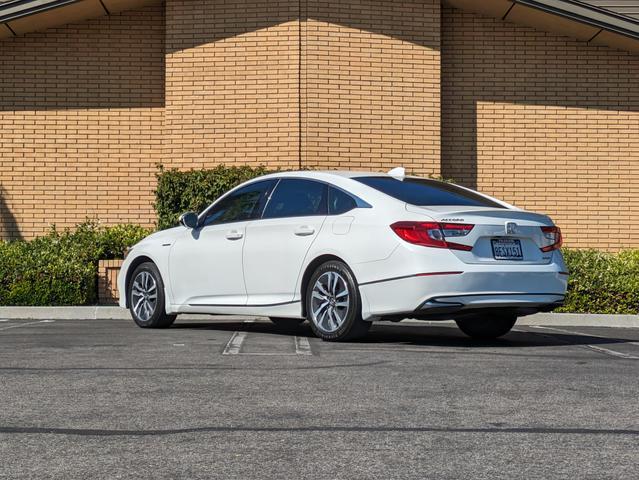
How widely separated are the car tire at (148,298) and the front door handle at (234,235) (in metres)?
1.09

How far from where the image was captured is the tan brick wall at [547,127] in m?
19.1

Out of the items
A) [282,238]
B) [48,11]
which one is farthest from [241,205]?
[48,11]

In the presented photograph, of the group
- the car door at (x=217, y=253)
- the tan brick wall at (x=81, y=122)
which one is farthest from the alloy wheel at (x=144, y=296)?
the tan brick wall at (x=81, y=122)

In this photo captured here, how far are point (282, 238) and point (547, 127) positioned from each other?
9498 mm

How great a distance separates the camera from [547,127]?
19.2m

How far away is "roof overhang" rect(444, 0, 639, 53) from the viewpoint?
17875 mm

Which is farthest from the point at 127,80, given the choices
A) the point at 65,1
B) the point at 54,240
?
the point at 54,240

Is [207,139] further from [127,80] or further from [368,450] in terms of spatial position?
[368,450]

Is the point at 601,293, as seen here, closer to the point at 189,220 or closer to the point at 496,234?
the point at 496,234

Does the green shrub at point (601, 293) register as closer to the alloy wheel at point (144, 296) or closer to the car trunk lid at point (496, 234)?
the car trunk lid at point (496, 234)

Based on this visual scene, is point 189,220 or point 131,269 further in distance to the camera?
point 131,269

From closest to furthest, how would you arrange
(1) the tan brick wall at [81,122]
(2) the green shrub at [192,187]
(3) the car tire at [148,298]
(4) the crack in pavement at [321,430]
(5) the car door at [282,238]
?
1. (4) the crack in pavement at [321,430]
2. (5) the car door at [282,238]
3. (3) the car tire at [148,298]
4. (2) the green shrub at [192,187]
5. (1) the tan brick wall at [81,122]

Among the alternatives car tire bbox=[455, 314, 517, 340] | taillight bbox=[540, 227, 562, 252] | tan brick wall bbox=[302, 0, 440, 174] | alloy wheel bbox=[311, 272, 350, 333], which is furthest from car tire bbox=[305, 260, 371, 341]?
tan brick wall bbox=[302, 0, 440, 174]

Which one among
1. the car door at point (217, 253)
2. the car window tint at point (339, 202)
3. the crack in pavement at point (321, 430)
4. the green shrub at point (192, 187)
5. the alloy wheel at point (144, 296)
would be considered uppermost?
the green shrub at point (192, 187)
